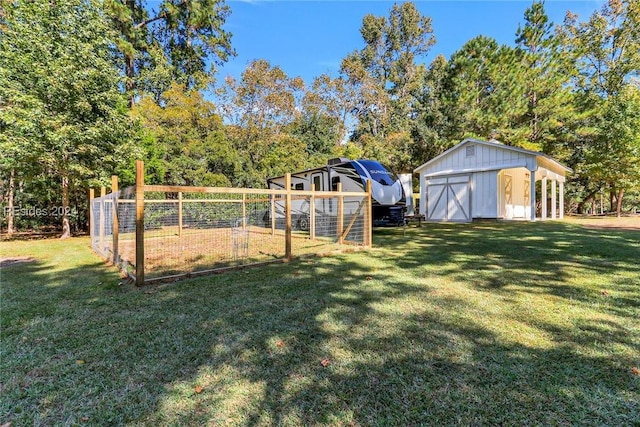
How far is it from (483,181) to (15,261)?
1683cm

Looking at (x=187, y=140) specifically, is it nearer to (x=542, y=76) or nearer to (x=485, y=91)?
(x=485, y=91)

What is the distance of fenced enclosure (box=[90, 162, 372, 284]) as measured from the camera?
Result: 532 cm

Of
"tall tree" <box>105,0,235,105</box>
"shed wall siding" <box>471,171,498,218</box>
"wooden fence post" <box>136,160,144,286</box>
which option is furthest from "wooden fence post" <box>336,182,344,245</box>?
"tall tree" <box>105,0,235,105</box>

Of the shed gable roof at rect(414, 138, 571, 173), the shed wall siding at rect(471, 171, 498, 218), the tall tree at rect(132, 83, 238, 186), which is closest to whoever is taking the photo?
the shed gable roof at rect(414, 138, 571, 173)

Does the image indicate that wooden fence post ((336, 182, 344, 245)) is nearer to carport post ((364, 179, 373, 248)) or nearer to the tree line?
carport post ((364, 179, 373, 248))

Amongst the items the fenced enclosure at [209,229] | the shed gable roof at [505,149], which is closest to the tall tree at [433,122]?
the shed gable roof at [505,149]

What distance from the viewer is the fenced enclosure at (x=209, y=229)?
5320mm

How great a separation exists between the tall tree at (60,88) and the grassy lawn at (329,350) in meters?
6.72

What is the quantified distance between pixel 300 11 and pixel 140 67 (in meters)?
10.8

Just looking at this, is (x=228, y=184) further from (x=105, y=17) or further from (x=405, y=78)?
(x=405, y=78)

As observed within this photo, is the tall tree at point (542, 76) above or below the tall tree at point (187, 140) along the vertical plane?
above

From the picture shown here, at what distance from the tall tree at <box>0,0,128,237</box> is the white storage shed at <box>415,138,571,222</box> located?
47.8ft

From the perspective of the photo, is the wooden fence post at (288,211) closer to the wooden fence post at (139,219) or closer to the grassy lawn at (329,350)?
the grassy lawn at (329,350)

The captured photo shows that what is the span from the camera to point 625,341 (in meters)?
2.59
